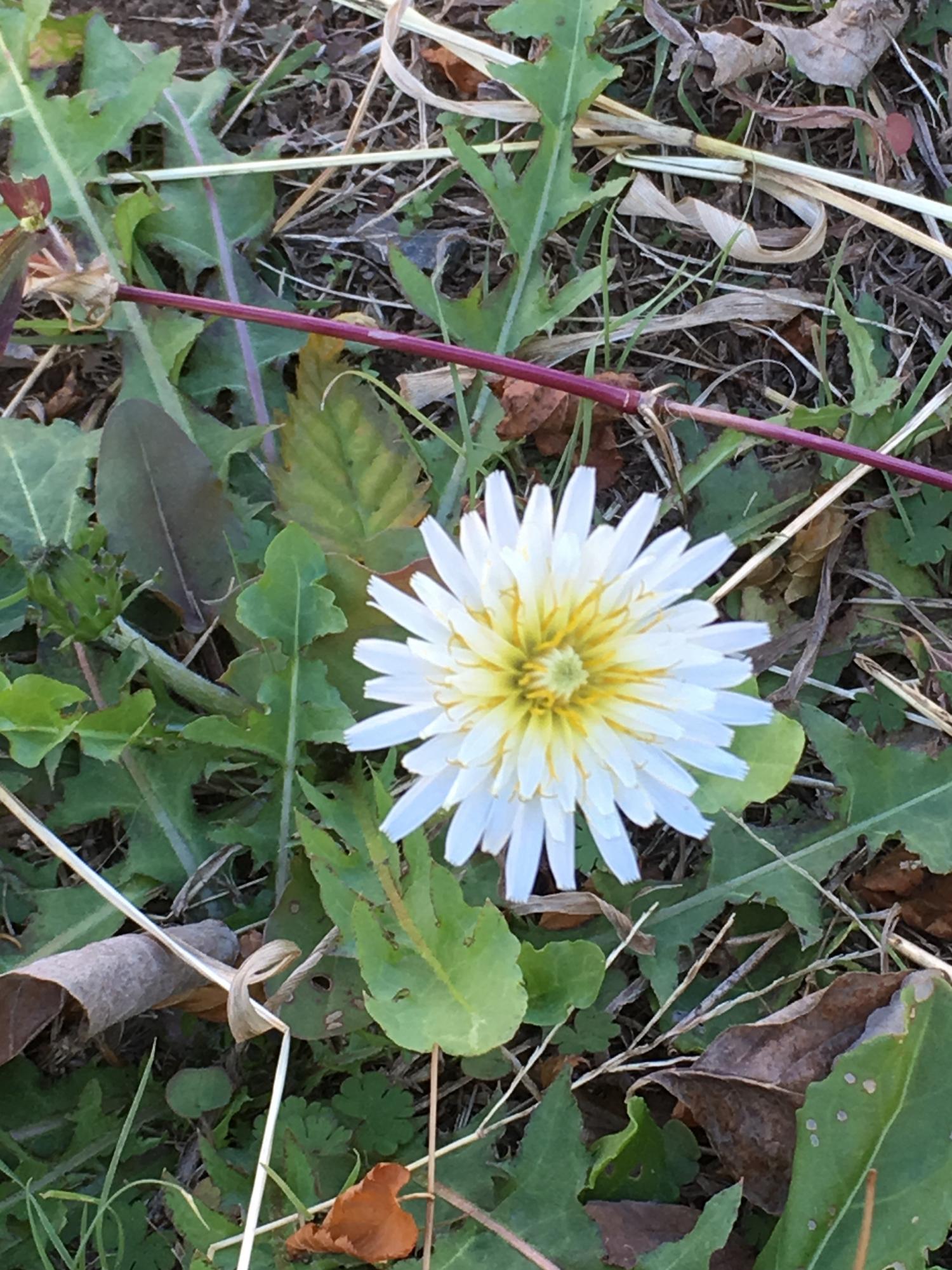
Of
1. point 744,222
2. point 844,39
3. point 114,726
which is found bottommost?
point 114,726

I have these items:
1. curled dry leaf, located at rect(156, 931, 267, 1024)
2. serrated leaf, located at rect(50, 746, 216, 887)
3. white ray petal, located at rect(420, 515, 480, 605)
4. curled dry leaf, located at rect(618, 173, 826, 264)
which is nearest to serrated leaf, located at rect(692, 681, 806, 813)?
white ray petal, located at rect(420, 515, 480, 605)

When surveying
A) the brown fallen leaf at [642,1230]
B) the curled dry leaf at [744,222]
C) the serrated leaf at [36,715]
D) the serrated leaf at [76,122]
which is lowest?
the brown fallen leaf at [642,1230]

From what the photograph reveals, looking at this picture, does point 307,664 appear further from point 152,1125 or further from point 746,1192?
point 746,1192

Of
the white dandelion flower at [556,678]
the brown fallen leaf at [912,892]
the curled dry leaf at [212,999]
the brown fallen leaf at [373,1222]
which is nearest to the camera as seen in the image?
the white dandelion flower at [556,678]

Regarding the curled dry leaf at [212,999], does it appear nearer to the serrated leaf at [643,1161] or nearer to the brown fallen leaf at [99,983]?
the brown fallen leaf at [99,983]

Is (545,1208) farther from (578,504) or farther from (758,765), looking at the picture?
(578,504)

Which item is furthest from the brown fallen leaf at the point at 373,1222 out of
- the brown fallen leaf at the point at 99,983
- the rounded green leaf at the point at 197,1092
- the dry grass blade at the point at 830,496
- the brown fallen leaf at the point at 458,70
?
the brown fallen leaf at the point at 458,70

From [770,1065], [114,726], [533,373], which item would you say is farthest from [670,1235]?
[533,373]
